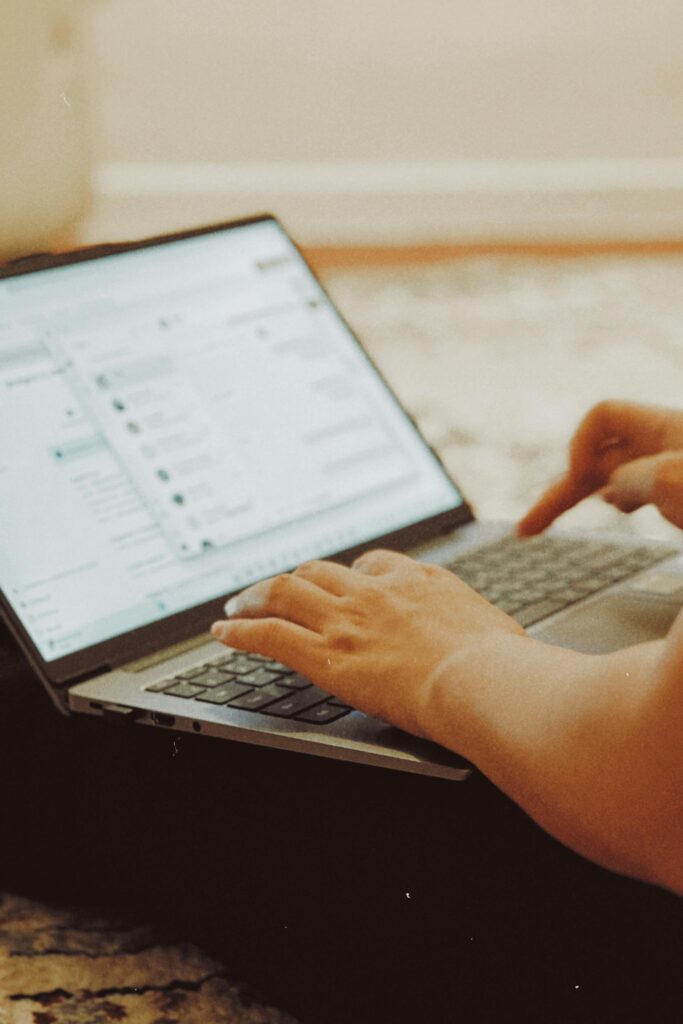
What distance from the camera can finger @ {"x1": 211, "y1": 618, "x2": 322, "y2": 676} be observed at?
1.97ft

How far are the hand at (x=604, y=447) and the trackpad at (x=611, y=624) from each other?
→ 69mm

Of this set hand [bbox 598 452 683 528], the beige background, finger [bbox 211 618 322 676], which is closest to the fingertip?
finger [bbox 211 618 322 676]

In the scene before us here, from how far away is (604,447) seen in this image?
830 millimetres

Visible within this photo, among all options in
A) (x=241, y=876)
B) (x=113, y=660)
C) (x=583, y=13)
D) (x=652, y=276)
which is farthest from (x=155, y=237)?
(x=583, y=13)

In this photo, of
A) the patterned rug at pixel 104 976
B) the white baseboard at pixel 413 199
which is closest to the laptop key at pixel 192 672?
the patterned rug at pixel 104 976

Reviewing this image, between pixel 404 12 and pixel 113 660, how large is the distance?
3.00 metres

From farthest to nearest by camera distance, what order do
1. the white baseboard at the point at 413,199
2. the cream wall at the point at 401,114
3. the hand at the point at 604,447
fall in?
the white baseboard at the point at 413,199 → the cream wall at the point at 401,114 → the hand at the point at 604,447

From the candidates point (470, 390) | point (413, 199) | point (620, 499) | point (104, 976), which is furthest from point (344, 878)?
point (413, 199)

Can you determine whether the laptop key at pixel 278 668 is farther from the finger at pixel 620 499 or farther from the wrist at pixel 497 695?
the finger at pixel 620 499

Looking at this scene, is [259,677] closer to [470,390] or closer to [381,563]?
[381,563]

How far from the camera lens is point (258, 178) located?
12.0 ft

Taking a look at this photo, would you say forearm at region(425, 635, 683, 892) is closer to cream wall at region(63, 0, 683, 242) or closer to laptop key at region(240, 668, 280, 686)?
laptop key at region(240, 668, 280, 686)

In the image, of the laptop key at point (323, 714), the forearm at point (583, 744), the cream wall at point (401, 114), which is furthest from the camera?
the cream wall at point (401, 114)

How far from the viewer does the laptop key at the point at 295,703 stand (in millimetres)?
604
